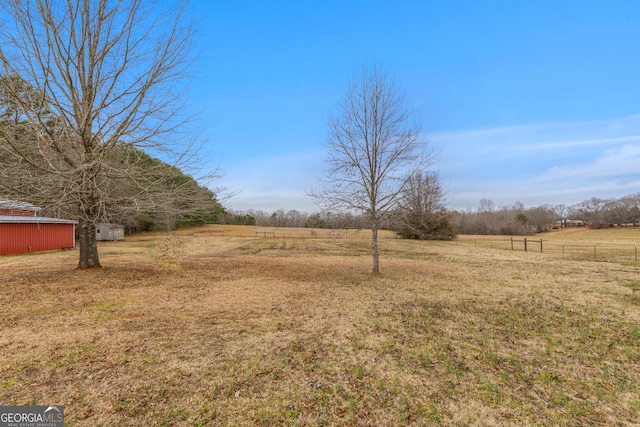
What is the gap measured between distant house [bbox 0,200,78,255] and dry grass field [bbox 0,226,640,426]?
13.1 m

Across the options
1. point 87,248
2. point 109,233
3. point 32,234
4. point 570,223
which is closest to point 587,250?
point 87,248

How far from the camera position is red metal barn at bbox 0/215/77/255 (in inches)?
698

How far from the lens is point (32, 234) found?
64.3ft

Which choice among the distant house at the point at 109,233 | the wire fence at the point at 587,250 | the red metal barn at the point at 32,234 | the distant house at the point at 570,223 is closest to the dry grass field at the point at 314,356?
the red metal barn at the point at 32,234

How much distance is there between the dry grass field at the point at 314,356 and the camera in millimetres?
3094

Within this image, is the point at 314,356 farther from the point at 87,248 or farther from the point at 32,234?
the point at 32,234

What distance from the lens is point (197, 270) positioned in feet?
40.1

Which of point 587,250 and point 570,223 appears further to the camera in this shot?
point 570,223

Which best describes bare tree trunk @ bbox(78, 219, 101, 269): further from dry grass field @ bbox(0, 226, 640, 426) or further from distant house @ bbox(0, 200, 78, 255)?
distant house @ bbox(0, 200, 78, 255)

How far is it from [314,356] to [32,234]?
24611mm

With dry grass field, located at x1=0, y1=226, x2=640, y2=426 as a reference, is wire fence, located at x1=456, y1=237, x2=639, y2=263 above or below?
below

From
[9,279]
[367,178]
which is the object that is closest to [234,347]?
[367,178]

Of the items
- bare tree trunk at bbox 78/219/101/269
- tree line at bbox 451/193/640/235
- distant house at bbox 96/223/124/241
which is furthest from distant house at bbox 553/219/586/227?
bare tree trunk at bbox 78/219/101/269

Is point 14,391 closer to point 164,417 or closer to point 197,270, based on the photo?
point 164,417
